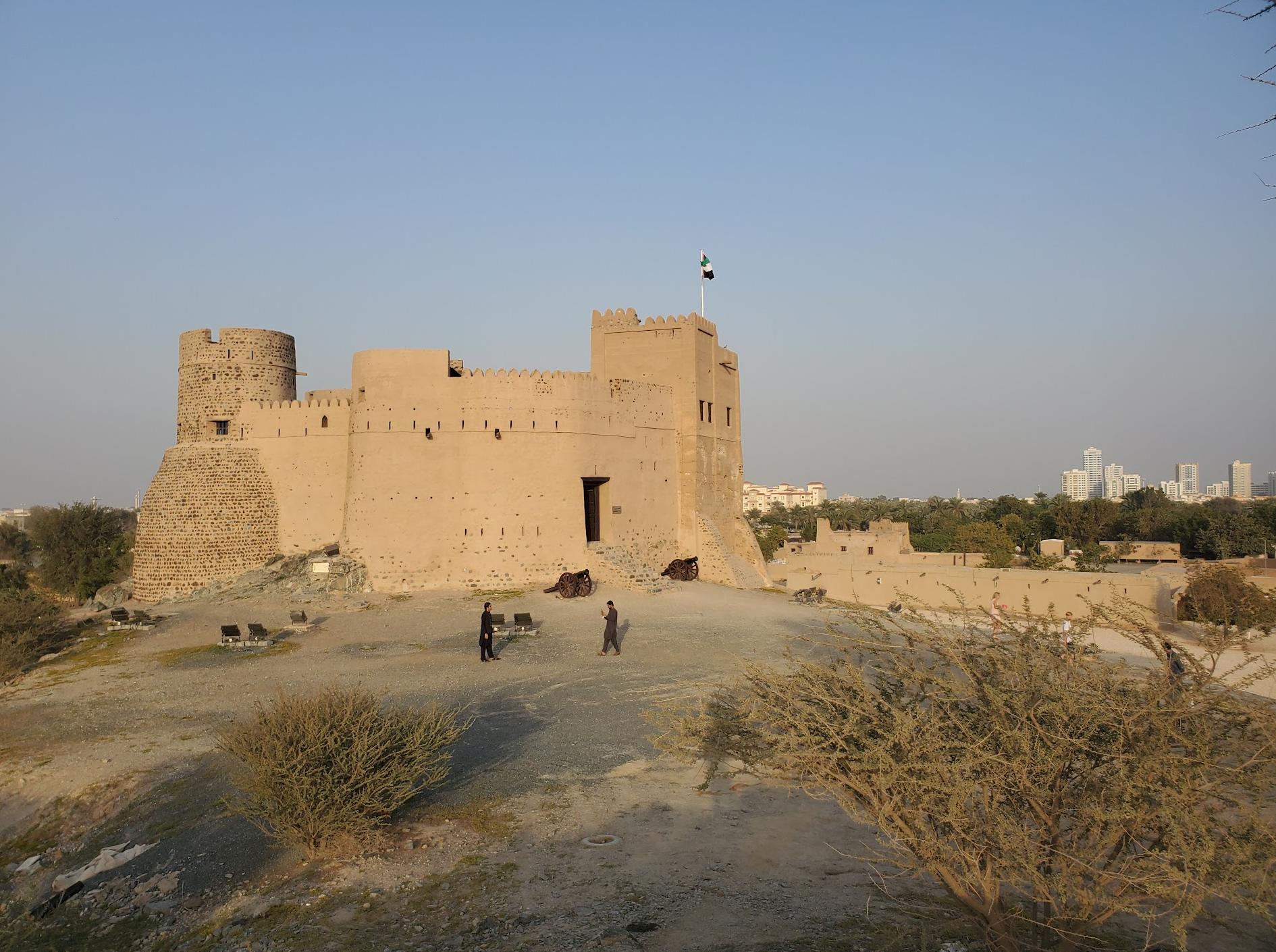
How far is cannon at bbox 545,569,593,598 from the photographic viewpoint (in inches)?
867

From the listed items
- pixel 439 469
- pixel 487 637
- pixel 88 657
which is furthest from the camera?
pixel 439 469

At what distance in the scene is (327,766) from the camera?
8430 millimetres

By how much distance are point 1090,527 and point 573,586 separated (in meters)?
46.8

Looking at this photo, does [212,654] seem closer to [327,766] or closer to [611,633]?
[611,633]

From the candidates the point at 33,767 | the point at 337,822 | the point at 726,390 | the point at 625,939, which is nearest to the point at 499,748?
the point at 337,822

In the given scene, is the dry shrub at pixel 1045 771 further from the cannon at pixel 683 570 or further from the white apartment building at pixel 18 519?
the white apartment building at pixel 18 519

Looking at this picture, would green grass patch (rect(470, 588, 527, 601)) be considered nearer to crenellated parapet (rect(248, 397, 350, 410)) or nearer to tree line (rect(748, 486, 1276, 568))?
crenellated parapet (rect(248, 397, 350, 410))

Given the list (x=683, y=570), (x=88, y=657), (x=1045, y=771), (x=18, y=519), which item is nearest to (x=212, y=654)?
(x=88, y=657)

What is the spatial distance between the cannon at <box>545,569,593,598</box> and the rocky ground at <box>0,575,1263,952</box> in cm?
550

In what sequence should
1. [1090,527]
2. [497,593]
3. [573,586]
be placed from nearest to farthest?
[573,586], [497,593], [1090,527]

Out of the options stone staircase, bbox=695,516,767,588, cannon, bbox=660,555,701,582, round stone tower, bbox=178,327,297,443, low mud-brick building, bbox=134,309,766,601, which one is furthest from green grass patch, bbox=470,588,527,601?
round stone tower, bbox=178,327,297,443

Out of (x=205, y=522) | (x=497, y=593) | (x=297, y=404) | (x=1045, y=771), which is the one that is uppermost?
(x=297, y=404)

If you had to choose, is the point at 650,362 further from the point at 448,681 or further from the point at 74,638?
the point at 74,638

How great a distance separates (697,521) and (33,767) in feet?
61.4
